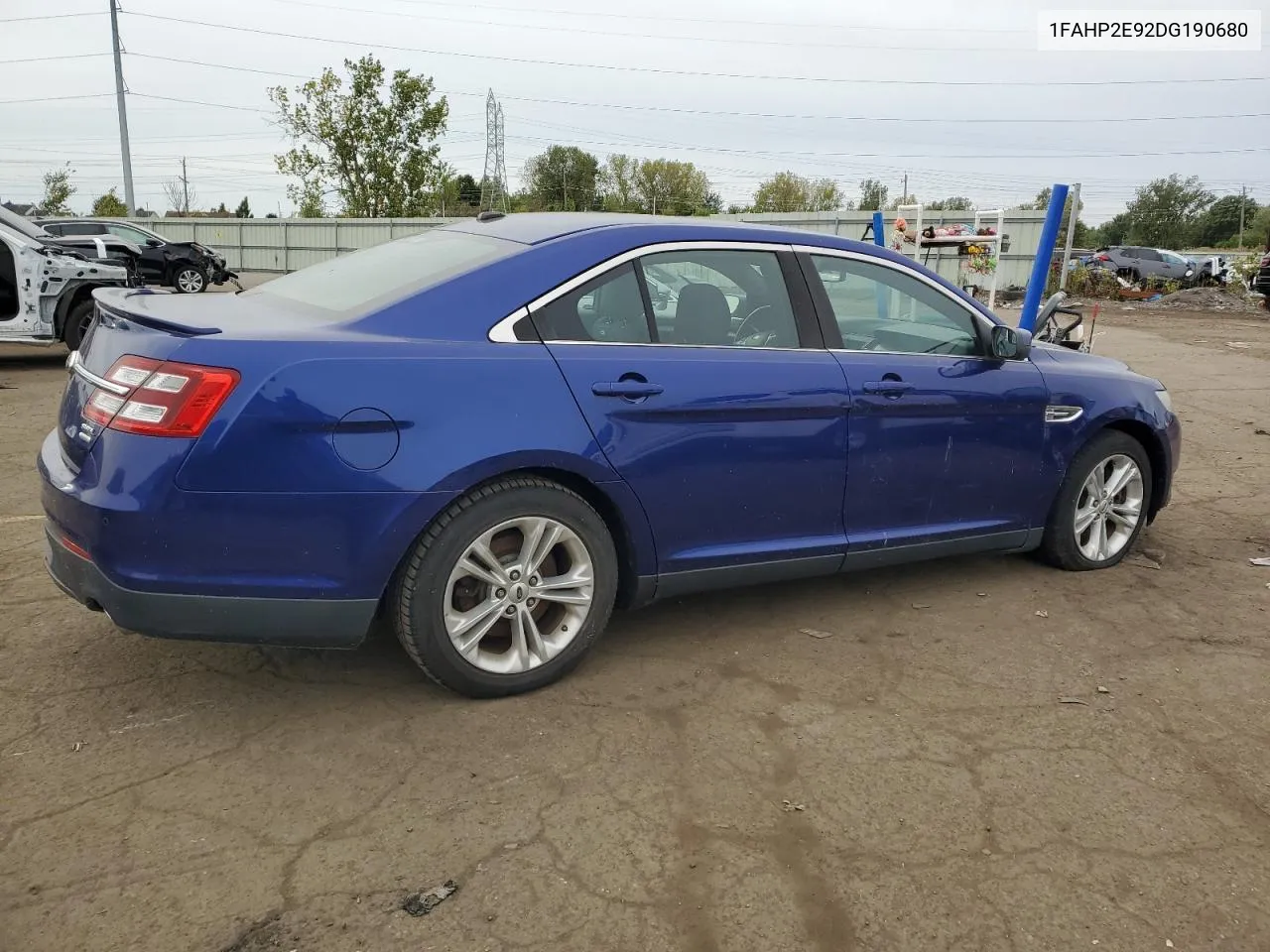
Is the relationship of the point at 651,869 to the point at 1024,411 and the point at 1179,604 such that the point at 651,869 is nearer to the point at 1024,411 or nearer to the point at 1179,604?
the point at 1024,411

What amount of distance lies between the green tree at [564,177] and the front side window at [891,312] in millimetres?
71442

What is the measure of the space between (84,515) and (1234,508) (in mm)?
6294

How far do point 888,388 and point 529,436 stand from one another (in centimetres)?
157

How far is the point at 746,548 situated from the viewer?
3.78m

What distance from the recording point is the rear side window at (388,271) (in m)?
3.39

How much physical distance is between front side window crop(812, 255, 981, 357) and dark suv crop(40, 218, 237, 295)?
18713mm

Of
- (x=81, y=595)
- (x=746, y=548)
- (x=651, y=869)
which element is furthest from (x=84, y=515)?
(x=746, y=548)

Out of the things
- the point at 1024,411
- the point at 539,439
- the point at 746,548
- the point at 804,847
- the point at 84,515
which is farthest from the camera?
the point at 1024,411

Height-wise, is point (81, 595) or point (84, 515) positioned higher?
point (84, 515)

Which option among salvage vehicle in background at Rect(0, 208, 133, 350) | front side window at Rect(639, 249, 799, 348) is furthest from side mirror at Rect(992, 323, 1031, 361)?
salvage vehicle in background at Rect(0, 208, 133, 350)

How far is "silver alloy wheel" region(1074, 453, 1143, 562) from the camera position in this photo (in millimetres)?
4828

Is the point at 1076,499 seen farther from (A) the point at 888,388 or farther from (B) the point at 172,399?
(B) the point at 172,399

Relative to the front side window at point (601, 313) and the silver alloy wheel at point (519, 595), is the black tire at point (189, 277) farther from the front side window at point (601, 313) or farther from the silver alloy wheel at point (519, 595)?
the silver alloy wheel at point (519, 595)

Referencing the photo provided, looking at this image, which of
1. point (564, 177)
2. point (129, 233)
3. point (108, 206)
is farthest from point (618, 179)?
point (129, 233)
